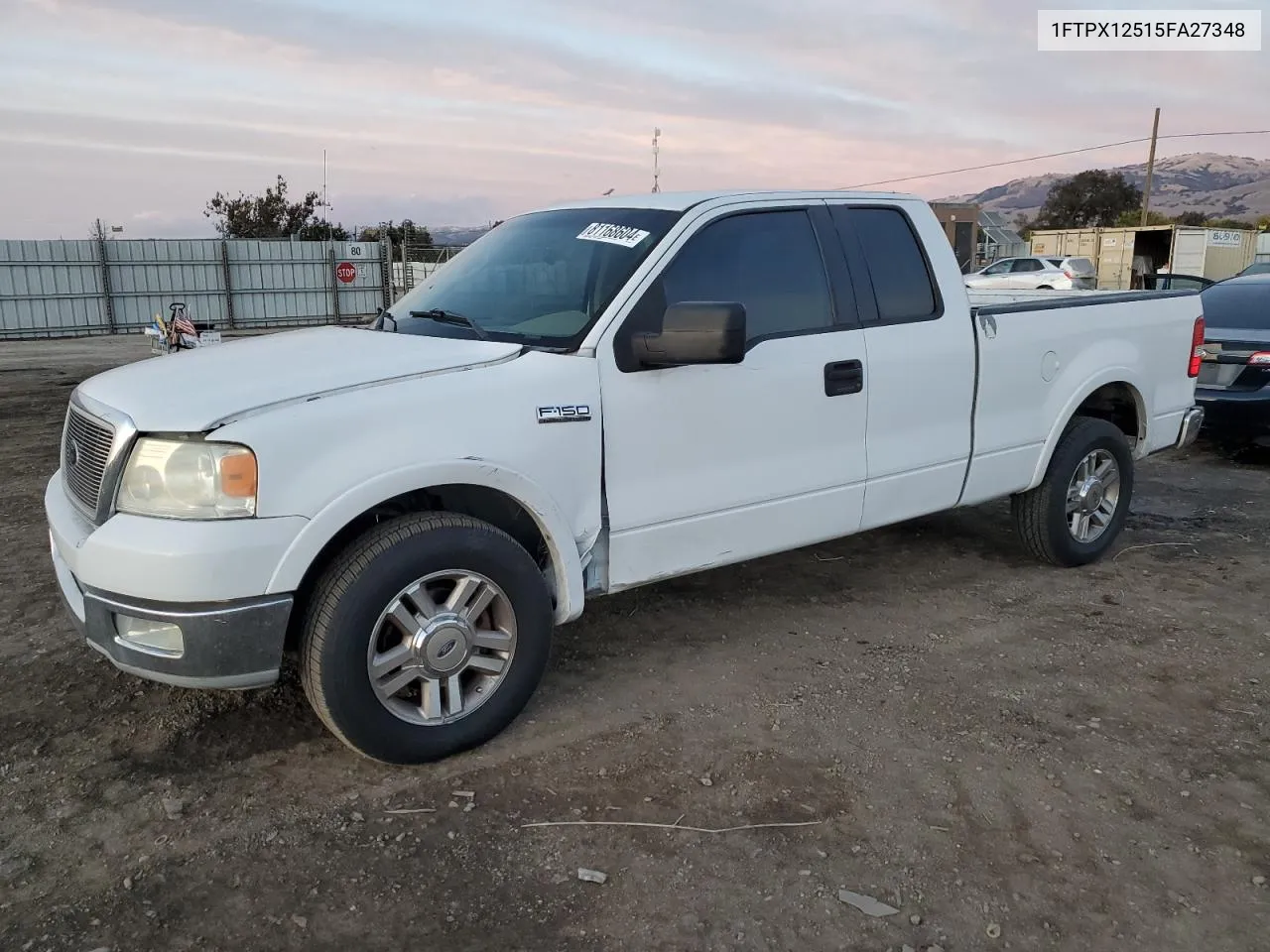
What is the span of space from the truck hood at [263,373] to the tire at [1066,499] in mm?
3093

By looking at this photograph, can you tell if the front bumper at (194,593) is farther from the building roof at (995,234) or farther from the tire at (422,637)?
the building roof at (995,234)

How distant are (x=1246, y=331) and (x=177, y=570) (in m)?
8.11

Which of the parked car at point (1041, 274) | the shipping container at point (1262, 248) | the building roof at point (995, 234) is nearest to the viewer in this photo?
the parked car at point (1041, 274)

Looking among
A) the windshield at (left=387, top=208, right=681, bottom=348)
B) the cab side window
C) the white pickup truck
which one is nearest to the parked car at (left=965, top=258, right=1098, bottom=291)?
the white pickup truck

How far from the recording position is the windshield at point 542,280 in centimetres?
363

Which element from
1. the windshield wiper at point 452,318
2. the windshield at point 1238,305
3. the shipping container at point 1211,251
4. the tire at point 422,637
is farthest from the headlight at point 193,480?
the shipping container at point 1211,251

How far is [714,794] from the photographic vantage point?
123 inches

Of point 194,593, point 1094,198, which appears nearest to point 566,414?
point 194,593

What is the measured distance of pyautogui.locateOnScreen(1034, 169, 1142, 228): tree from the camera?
73.0 metres

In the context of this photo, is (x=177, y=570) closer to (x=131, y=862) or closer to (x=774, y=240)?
(x=131, y=862)

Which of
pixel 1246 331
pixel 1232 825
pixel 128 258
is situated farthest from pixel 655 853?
pixel 128 258

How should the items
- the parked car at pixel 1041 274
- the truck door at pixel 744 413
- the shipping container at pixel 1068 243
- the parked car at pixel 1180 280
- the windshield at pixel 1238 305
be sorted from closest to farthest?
the truck door at pixel 744 413 → the windshield at pixel 1238 305 → the parked car at pixel 1180 280 → the parked car at pixel 1041 274 → the shipping container at pixel 1068 243

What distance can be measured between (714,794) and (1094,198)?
8117 centimetres

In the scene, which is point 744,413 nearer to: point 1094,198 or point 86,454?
point 86,454
